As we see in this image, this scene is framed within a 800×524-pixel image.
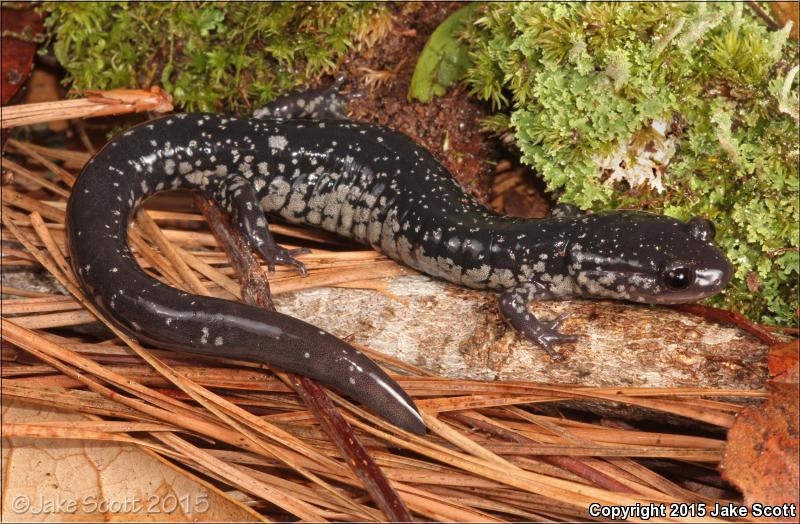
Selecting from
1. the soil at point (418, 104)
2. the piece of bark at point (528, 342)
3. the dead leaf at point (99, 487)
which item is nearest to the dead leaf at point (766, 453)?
the piece of bark at point (528, 342)

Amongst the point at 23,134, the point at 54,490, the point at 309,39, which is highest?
the point at 309,39

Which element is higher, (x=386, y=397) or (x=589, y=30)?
(x=589, y=30)

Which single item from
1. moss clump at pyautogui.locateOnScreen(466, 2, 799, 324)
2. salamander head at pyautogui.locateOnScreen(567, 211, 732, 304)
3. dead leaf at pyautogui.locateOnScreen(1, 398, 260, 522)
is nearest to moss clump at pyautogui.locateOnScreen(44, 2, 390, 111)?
moss clump at pyautogui.locateOnScreen(466, 2, 799, 324)

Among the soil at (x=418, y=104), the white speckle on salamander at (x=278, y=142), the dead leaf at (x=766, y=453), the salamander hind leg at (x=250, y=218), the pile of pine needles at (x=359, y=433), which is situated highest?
the soil at (x=418, y=104)

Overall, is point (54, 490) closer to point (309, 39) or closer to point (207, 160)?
point (207, 160)

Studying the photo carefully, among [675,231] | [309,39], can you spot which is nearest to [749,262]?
[675,231]

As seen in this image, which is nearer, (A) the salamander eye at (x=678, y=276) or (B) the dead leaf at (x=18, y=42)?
(A) the salamander eye at (x=678, y=276)

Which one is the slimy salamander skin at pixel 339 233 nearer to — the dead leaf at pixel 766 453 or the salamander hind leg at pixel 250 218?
the salamander hind leg at pixel 250 218
